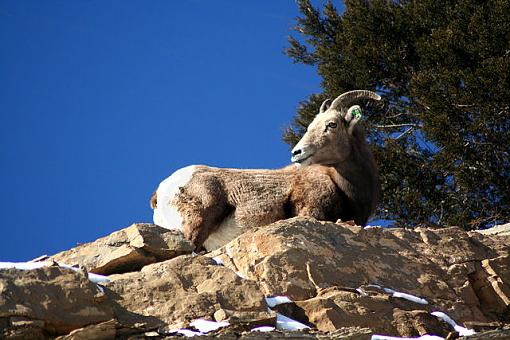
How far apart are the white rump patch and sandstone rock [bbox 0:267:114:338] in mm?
5487

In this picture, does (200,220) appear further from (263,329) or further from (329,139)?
(263,329)

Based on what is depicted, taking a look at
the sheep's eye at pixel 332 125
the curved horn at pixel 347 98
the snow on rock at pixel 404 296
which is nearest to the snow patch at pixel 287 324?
the snow on rock at pixel 404 296

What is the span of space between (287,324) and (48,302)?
172 centimetres

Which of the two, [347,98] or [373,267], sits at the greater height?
[347,98]

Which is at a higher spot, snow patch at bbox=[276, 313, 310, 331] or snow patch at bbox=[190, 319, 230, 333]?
snow patch at bbox=[190, 319, 230, 333]

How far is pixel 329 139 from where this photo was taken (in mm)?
12922

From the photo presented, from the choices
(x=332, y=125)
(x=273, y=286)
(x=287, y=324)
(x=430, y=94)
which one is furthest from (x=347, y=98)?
(x=287, y=324)

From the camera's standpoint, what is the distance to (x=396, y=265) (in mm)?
8703

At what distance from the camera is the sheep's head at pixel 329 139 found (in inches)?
499

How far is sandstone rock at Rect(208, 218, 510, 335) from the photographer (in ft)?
25.3

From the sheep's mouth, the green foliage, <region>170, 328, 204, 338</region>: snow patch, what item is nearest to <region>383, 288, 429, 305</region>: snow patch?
<region>170, 328, 204, 338</region>: snow patch

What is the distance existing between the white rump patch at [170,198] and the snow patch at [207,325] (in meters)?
5.41

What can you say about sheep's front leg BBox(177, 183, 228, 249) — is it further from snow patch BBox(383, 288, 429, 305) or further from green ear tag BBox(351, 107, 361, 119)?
snow patch BBox(383, 288, 429, 305)

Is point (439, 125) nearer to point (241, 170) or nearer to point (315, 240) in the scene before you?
point (241, 170)
